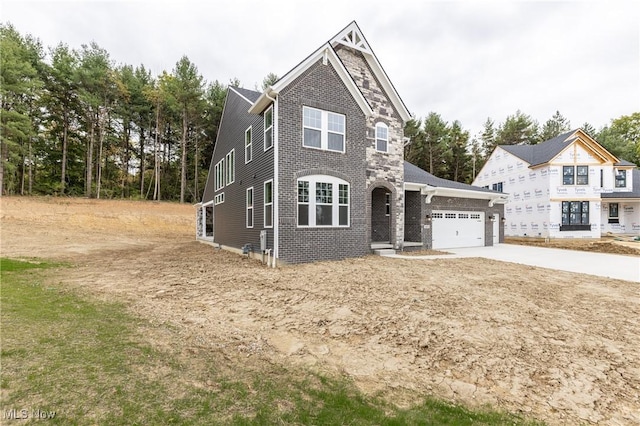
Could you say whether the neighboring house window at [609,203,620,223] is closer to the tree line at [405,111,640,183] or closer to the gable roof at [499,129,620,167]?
the gable roof at [499,129,620,167]

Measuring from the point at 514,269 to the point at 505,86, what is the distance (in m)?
27.9

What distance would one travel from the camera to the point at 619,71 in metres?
21.6

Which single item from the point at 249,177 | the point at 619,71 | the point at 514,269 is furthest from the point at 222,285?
the point at 619,71

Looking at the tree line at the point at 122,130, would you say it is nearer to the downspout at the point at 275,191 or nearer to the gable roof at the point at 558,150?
the gable roof at the point at 558,150

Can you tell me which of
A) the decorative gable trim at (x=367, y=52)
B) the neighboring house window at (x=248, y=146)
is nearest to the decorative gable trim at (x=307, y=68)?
the neighboring house window at (x=248, y=146)

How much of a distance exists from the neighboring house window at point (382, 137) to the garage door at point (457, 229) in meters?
4.89

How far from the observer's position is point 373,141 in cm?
1250

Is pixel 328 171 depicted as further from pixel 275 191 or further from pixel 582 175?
pixel 582 175

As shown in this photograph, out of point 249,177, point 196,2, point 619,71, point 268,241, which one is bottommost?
point 268,241

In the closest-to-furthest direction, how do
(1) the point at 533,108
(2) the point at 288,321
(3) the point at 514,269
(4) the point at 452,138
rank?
(2) the point at 288,321, (3) the point at 514,269, (4) the point at 452,138, (1) the point at 533,108

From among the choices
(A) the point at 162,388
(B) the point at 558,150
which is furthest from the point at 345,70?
(B) the point at 558,150

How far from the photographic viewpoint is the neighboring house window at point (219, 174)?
55.3 feet

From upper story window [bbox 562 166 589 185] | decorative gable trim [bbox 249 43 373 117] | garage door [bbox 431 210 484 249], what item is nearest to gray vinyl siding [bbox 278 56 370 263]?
decorative gable trim [bbox 249 43 373 117]

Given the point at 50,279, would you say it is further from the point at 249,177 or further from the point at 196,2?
the point at 196,2
